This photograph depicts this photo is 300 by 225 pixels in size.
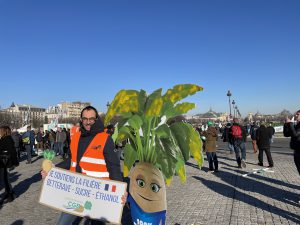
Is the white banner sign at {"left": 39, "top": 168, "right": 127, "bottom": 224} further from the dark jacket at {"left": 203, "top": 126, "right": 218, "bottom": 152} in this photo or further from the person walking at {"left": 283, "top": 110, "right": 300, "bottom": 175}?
the dark jacket at {"left": 203, "top": 126, "right": 218, "bottom": 152}

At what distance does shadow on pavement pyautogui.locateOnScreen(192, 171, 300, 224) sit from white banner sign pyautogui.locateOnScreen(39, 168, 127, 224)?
11.5 feet

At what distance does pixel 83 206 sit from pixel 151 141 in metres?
1.10

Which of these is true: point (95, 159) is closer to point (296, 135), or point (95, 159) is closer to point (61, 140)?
point (296, 135)

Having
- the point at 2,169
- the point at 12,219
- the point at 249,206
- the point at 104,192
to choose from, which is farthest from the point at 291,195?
the point at 2,169

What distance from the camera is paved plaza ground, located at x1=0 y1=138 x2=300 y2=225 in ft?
18.7

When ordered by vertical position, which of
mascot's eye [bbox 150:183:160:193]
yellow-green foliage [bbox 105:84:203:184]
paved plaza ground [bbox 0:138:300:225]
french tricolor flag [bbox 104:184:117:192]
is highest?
yellow-green foliage [bbox 105:84:203:184]

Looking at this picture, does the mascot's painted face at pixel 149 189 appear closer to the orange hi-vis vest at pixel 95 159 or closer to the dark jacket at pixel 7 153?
the orange hi-vis vest at pixel 95 159

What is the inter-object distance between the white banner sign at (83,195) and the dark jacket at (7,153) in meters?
4.27

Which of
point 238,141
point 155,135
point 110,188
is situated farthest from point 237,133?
point 110,188

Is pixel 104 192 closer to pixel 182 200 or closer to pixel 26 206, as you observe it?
pixel 182 200

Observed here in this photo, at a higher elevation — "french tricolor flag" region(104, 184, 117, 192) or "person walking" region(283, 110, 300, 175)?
"person walking" region(283, 110, 300, 175)

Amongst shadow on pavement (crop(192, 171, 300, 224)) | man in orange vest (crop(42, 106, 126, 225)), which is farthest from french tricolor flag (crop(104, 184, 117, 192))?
shadow on pavement (crop(192, 171, 300, 224))

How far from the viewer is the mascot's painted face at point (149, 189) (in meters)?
3.76

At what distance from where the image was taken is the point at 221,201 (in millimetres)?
6883
